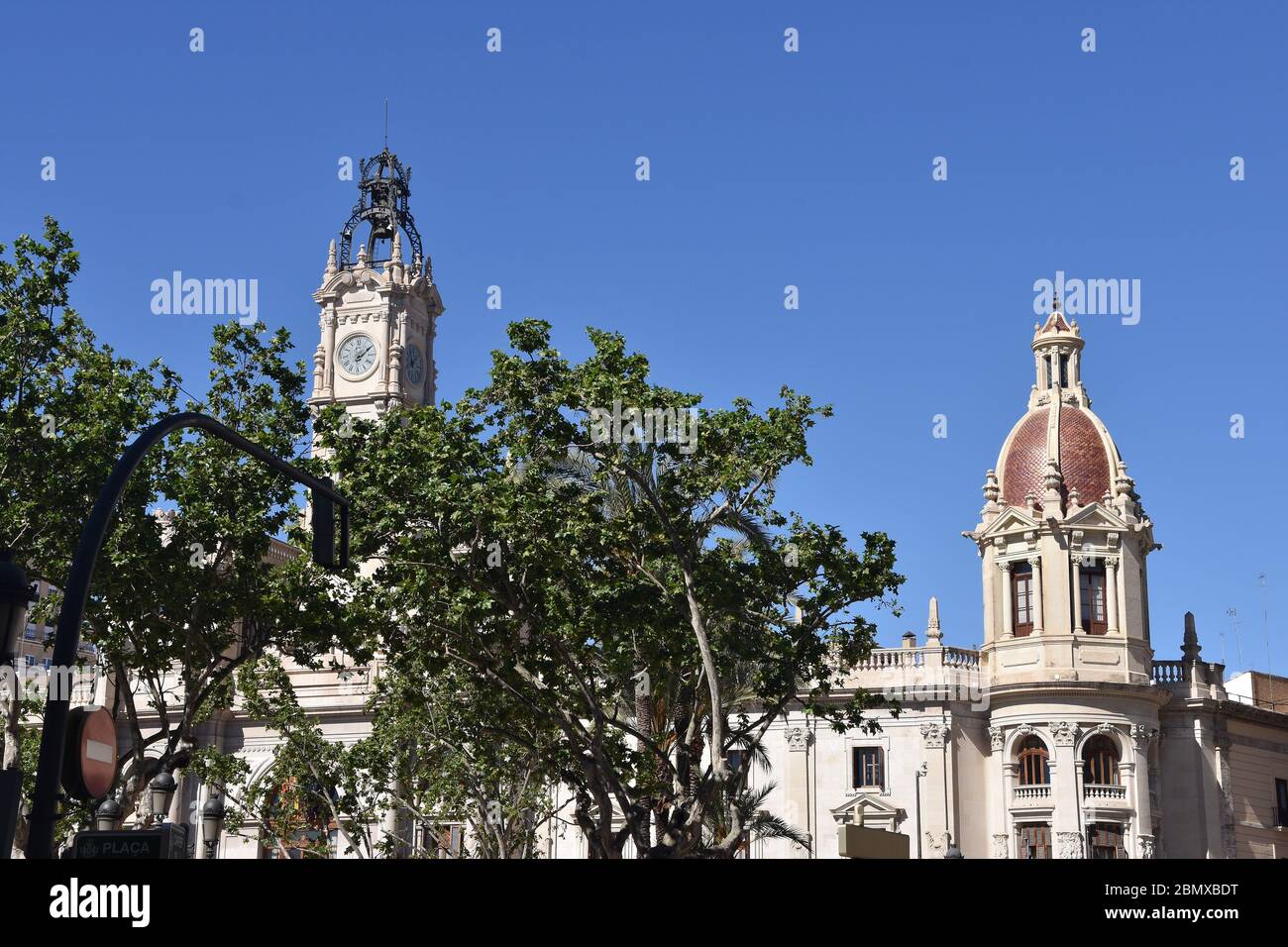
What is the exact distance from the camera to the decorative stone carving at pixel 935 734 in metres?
51.8

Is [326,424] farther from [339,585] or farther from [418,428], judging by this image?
[339,585]

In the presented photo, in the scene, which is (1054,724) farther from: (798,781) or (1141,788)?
(798,781)

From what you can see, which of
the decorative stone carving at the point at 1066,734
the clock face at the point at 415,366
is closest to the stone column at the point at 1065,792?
the decorative stone carving at the point at 1066,734

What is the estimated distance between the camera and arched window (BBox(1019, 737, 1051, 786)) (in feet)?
168

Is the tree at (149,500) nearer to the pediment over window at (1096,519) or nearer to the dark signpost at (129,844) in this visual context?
the dark signpost at (129,844)

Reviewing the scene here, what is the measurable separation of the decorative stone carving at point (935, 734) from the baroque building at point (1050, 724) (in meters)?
0.07

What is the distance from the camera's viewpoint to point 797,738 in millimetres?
52938

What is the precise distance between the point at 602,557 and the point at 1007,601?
88.7 ft

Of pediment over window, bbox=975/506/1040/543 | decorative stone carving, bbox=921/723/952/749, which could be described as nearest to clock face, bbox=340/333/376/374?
pediment over window, bbox=975/506/1040/543

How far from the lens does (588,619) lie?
28.6m

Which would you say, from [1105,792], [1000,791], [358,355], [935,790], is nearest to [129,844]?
[935,790]

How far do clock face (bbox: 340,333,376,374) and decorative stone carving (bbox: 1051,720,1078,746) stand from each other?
46829 mm
